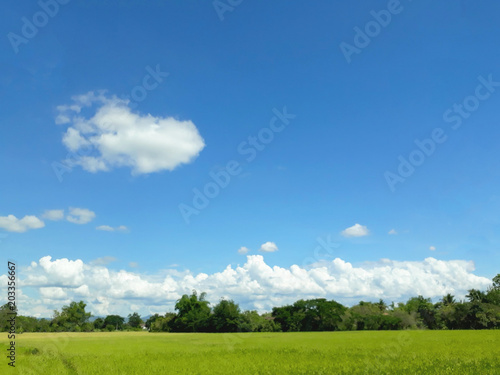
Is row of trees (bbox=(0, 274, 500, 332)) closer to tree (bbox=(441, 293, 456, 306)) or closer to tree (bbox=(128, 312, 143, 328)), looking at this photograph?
tree (bbox=(441, 293, 456, 306))

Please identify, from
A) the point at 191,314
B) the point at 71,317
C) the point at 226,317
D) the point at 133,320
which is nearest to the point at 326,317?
the point at 226,317

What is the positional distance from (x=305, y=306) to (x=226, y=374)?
81.9m

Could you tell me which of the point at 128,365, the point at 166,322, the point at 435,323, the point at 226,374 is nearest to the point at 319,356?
the point at 226,374

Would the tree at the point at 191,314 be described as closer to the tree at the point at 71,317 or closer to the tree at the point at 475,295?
the tree at the point at 71,317

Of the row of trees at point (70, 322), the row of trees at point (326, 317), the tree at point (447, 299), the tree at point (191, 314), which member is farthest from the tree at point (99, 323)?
the tree at point (447, 299)

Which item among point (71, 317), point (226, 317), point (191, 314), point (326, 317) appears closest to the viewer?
point (326, 317)

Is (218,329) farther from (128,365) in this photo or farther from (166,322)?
(128,365)

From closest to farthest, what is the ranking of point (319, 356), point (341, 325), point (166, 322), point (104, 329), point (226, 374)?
1. point (226, 374)
2. point (319, 356)
3. point (341, 325)
4. point (166, 322)
5. point (104, 329)

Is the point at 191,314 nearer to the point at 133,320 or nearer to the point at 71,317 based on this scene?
the point at 71,317

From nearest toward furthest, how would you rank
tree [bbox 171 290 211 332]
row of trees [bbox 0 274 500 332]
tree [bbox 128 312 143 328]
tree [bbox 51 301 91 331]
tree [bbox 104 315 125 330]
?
row of trees [bbox 0 274 500 332] → tree [bbox 171 290 211 332] → tree [bbox 51 301 91 331] → tree [bbox 104 315 125 330] → tree [bbox 128 312 143 328]

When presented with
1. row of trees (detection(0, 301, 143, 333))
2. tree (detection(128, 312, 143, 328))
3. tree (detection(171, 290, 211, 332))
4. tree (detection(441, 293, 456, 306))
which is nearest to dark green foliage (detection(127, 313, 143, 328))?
tree (detection(128, 312, 143, 328))

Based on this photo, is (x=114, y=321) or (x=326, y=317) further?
(x=114, y=321)

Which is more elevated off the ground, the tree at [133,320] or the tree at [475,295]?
the tree at [475,295]

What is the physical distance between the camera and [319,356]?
1358 inches
